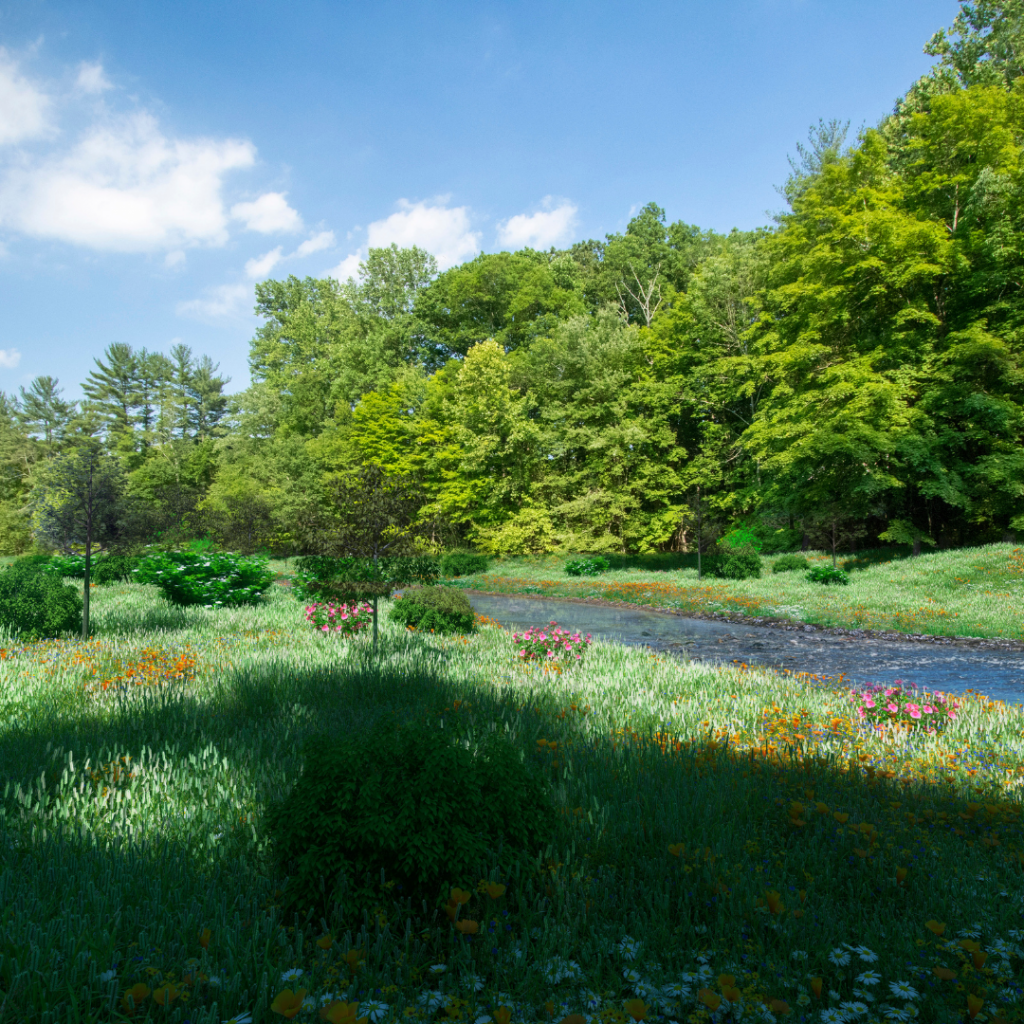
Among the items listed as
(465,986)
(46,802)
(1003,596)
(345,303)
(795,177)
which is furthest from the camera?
(345,303)

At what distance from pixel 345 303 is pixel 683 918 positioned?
5096cm

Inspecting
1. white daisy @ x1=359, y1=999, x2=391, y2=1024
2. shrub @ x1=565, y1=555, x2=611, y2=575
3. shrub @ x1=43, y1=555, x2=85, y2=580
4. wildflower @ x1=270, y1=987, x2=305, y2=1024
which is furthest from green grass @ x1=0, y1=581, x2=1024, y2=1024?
shrub @ x1=565, y1=555, x2=611, y2=575

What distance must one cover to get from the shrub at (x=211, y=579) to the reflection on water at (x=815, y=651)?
6140 mm

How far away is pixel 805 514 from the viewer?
25.5 m

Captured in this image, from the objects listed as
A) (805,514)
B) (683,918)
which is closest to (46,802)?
(683,918)

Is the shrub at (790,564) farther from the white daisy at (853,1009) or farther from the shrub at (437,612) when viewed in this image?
the white daisy at (853,1009)

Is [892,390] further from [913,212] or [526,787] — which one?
[526,787]

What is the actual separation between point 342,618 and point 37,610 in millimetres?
4603

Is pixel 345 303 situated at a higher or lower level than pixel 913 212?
higher

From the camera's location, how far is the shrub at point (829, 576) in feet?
62.0

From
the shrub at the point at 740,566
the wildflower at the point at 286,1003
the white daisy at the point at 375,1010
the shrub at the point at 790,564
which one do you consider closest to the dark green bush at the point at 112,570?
the shrub at the point at 740,566

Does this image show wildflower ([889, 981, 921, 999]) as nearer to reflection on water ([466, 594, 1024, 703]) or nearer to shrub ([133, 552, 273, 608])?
reflection on water ([466, 594, 1024, 703])

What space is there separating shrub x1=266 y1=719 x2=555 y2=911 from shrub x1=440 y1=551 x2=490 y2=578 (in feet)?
83.8

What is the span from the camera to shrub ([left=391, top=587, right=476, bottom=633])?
11.4 metres
